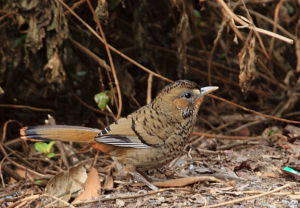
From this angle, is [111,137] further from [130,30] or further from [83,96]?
[130,30]

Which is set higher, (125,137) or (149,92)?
(149,92)

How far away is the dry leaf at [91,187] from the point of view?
→ 3.58m

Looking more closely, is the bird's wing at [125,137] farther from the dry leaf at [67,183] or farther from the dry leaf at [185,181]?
the dry leaf at [67,183]

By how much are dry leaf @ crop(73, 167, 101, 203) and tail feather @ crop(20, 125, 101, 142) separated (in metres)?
0.34

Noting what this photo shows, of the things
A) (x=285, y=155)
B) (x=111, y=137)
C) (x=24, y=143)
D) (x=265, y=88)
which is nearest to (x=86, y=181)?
(x=111, y=137)

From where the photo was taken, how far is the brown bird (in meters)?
3.51

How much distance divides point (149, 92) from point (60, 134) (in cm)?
123

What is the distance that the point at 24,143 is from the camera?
4.78 metres

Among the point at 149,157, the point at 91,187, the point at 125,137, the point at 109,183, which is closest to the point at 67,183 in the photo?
the point at 91,187

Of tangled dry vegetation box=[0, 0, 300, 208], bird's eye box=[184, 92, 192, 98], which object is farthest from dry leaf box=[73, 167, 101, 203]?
bird's eye box=[184, 92, 192, 98]

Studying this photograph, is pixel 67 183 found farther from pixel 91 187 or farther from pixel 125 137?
pixel 125 137

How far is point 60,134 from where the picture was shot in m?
3.65

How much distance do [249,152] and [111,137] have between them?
151 cm

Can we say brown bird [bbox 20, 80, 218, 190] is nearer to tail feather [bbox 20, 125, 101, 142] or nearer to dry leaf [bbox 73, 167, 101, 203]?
tail feather [bbox 20, 125, 101, 142]
